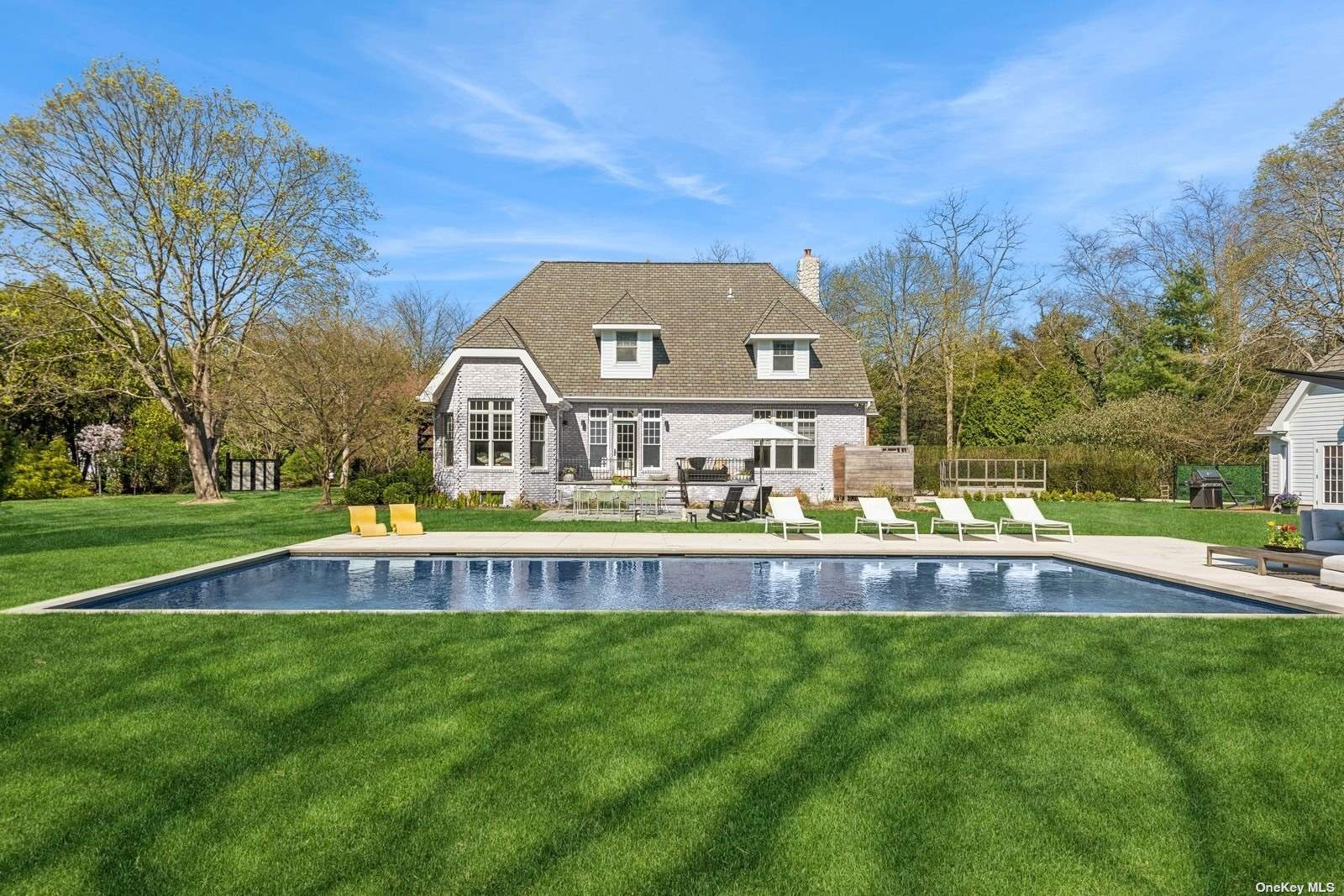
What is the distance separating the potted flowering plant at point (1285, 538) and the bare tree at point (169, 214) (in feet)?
98.1

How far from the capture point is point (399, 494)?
22.5 metres

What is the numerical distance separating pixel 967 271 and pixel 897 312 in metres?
4.27

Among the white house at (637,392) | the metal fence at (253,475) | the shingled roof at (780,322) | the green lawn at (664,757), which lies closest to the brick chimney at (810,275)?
the white house at (637,392)

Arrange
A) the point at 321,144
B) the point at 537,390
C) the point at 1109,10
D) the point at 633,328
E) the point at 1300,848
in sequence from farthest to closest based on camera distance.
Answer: the point at 321,144 → the point at 633,328 → the point at 537,390 → the point at 1109,10 → the point at 1300,848

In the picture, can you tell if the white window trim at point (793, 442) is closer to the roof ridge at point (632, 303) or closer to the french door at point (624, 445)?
the french door at point (624, 445)

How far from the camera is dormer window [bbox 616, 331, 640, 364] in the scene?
26.8 meters

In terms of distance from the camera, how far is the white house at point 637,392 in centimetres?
2362

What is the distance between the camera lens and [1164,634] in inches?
294

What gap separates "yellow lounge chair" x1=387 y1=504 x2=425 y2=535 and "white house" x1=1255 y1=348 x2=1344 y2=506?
2693cm

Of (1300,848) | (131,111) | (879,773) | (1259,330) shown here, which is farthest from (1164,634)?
(131,111)

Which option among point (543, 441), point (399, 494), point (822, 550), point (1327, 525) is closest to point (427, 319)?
point (543, 441)

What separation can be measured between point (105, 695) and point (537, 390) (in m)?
19.0

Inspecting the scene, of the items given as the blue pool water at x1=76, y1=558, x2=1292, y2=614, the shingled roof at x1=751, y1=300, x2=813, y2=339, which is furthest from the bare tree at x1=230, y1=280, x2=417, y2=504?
the shingled roof at x1=751, y1=300, x2=813, y2=339

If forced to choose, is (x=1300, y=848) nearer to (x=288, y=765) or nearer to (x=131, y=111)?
(x=288, y=765)
